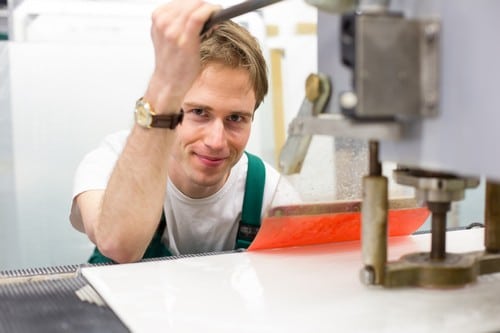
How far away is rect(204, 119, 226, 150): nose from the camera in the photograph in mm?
1251

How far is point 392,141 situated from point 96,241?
69 centimetres

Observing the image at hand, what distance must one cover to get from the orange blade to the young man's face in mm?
303

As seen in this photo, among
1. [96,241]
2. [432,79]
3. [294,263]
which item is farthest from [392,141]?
[96,241]

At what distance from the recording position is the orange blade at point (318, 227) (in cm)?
100

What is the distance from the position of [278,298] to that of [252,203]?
23.5 inches

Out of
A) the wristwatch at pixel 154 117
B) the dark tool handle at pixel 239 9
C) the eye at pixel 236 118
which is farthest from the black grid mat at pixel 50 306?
the eye at pixel 236 118

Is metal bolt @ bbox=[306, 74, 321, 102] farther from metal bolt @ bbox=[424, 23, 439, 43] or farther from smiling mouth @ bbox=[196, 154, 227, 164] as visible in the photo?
smiling mouth @ bbox=[196, 154, 227, 164]

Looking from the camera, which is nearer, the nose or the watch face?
the watch face

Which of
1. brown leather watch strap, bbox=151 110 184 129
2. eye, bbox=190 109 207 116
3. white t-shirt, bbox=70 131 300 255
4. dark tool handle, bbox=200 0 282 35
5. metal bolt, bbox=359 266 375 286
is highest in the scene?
dark tool handle, bbox=200 0 282 35

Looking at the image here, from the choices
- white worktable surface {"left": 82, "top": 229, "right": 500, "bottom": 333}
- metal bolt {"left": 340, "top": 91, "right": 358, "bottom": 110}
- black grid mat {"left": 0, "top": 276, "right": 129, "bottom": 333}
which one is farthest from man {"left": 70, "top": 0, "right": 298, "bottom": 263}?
metal bolt {"left": 340, "top": 91, "right": 358, "bottom": 110}

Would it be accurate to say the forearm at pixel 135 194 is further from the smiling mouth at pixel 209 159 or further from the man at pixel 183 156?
the smiling mouth at pixel 209 159

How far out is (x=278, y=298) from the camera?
2.47 ft

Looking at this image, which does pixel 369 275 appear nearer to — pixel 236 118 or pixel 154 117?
pixel 154 117

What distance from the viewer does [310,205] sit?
992 millimetres
